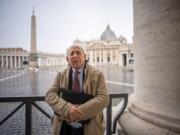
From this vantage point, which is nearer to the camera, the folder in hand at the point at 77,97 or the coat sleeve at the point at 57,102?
the coat sleeve at the point at 57,102

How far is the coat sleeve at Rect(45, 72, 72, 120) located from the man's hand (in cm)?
4

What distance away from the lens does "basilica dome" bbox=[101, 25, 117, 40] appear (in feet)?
360

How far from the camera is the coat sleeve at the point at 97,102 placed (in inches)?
77.8

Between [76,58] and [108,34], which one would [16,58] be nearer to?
[108,34]

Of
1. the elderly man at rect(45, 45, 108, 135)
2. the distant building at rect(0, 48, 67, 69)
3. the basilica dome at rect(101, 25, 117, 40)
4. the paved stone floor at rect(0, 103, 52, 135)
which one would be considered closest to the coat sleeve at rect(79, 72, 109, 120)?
the elderly man at rect(45, 45, 108, 135)

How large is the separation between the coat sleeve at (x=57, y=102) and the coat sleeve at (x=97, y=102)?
0.14 meters

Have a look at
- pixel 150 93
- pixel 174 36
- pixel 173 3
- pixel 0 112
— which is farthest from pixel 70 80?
pixel 0 112

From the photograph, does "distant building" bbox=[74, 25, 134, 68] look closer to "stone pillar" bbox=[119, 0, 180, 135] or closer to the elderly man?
"stone pillar" bbox=[119, 0, 180, 135]

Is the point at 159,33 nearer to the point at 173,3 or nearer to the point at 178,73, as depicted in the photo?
the point at 173,3

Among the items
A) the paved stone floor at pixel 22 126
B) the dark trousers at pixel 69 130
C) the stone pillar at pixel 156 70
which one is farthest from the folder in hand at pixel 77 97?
the paved stone floor at pixel 22 126

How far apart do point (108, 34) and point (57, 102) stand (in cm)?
11057

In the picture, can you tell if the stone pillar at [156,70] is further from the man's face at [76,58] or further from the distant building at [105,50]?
the distant building at [105,50]

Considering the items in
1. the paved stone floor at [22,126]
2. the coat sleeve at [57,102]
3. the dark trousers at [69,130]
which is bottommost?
the paved stone floor at [22,126]

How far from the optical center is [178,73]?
6.75ft
